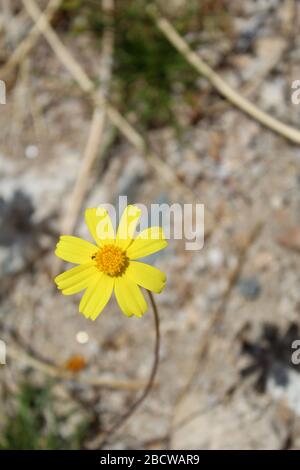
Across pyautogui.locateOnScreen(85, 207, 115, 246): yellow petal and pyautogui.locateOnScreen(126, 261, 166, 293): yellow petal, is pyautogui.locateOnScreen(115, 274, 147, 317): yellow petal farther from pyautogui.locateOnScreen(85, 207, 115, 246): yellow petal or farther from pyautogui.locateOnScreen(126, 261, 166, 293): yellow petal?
pyautogui.locateOnScreen(85, 207, 115, 246): yellow petal

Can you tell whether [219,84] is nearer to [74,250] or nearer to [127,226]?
[127,226]

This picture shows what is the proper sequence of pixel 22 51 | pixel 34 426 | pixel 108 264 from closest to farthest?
pixel 108 264, pixel 34 426, pixel 22 51

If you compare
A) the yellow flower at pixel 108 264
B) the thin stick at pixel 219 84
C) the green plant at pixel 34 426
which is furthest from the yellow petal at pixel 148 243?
the thin stick at pixel 219 84

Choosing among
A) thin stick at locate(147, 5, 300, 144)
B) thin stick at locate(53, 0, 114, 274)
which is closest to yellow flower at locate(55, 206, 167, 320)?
thin stick at locate(53, 0, 114, 274)

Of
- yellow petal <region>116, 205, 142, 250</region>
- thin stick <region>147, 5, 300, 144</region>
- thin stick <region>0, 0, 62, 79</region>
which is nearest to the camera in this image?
yellow petal <region>116, 205, 142, 250</region>

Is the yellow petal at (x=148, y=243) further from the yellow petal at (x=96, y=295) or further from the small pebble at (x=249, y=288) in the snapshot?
the small pebble at (x=249, y=288)

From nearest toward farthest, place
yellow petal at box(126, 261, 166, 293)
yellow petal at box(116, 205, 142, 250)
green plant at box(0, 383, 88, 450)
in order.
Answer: yellow petal at box(126, 261, 166, 293)
yellow petal at box(116, 205, 142, 250)
green plant at box(0, 383, 88, 450)

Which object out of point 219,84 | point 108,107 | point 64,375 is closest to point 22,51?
point 108,107
